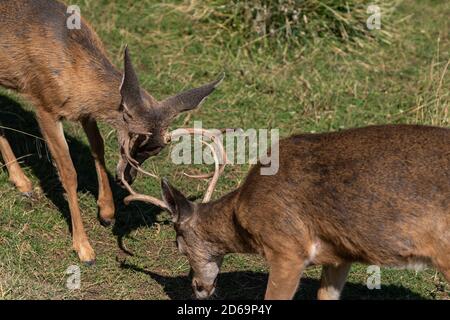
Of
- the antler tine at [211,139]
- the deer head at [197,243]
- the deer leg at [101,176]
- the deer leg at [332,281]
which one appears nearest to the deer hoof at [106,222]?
the deer leg at [101,176]

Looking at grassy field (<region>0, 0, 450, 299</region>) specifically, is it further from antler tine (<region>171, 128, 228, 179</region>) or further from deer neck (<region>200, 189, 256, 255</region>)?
antler tine (<region>171, 128, 228, 179</region>)

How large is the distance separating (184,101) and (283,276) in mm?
2154

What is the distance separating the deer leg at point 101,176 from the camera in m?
8.94

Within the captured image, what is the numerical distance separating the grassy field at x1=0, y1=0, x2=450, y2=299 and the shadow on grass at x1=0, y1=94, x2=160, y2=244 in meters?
0.01

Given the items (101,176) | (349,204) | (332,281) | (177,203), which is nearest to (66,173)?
(101,176)

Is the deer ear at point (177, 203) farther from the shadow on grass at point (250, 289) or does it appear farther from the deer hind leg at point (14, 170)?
the deer hind leg at point (14, 170)

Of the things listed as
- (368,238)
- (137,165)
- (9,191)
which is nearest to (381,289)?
(368,238)

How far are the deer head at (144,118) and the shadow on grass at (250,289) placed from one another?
38.5 inches

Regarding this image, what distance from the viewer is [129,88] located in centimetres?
809

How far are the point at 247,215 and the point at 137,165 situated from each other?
157cm

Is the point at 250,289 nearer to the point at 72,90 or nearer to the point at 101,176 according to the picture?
the point at 101,176

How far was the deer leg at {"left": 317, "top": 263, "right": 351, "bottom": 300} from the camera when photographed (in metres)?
7.40

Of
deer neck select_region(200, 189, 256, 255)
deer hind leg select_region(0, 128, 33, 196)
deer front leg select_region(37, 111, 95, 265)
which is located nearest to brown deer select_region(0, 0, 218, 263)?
deer front leg select_region(37, 111, 95, 265)

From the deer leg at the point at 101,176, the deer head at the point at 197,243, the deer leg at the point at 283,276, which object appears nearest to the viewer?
the deer leg at the point at 283,276
